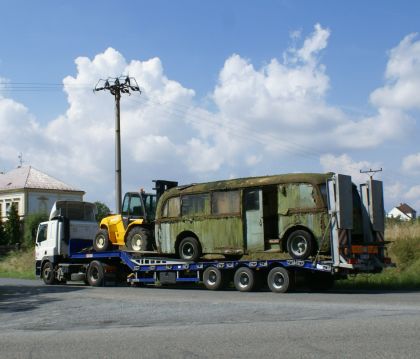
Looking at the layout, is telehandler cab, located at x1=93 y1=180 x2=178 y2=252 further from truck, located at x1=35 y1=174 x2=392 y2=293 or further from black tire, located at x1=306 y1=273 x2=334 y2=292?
black tire, located at x1=306 y1=273 x2=334 y2=292

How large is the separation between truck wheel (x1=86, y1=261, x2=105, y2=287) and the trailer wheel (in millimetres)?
7247

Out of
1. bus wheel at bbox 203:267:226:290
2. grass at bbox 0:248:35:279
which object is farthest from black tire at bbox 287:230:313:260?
grass at bbox 0:248:35:279

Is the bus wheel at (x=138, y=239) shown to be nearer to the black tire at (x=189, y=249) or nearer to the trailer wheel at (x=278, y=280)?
the black tire at (x=189, y=249)

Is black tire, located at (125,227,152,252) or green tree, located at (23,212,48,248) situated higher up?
green tree, located at (23,212,48,248)

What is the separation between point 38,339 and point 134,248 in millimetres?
12719

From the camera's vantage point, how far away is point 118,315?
12.8 metres

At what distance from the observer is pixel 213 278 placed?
19.6 m

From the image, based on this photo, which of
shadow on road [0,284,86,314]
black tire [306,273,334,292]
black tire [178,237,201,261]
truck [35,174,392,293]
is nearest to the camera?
shadow on road [0,284,86,314]

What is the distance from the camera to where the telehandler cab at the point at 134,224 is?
72.5ft

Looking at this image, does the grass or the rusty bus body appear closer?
the rusty bus body

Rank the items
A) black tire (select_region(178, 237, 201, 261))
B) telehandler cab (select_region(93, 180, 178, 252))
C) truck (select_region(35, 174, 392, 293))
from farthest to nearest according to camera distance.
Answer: telehandler cab (select_region(93, 180, 178, 252))
black tire (select_region(178, 237, 201, 261))
truck (select_region(35, 174, 392, 293))

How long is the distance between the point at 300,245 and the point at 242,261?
6.35ft

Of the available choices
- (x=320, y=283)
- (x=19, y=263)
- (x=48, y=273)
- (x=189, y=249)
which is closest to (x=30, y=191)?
(x=19, y=263)

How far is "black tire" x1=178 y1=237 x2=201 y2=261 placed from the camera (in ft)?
66.8
